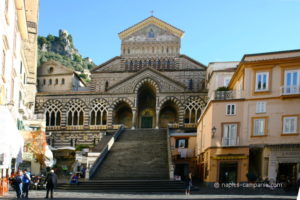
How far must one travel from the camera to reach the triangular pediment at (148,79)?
55.6 m

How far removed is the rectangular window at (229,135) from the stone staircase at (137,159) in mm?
4186

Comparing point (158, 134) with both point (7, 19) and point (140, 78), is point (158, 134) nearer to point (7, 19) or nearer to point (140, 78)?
point (140, 78)

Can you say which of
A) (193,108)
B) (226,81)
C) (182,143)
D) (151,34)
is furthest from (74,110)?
(226,81)

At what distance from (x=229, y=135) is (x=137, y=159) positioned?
7.79 m

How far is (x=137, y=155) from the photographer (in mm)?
37125

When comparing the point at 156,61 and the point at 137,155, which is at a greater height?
the point at 156,61

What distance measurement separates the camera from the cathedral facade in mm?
55625

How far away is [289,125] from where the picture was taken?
94.7 feet

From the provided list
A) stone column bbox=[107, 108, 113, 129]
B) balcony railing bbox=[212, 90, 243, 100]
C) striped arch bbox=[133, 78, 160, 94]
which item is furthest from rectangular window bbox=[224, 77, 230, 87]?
stone column bbox=[107, 108, 113, 129]

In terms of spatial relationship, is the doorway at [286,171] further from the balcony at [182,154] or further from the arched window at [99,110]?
the arched window at [99,110]

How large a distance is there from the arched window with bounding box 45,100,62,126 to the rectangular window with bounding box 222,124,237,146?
30022mm

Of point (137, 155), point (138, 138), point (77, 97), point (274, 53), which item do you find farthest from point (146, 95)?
point (274, 53)

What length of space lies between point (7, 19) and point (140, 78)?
1394 inches

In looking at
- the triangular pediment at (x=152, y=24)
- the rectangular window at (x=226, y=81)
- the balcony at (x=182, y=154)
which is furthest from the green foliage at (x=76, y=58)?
the rectangular window at (x=226, y=81)
